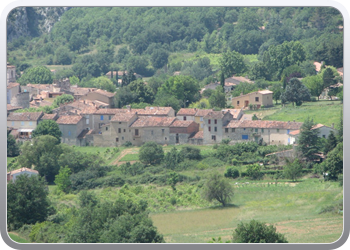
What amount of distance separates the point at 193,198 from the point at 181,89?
34.1 feet

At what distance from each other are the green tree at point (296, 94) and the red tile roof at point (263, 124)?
3088mm

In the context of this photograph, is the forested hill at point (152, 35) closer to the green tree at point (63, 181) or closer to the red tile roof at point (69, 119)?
the red tile roof at point (69, 119)

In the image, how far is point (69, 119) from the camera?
804 inches

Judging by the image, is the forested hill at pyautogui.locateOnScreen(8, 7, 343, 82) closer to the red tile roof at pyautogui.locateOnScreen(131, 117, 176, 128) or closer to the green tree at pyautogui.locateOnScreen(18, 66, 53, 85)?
the green tree at pyautogui.locateOnScreen(18, 66, 53, 85)

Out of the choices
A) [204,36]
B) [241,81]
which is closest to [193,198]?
[241,81]

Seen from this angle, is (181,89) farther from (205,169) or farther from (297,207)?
(297,207)

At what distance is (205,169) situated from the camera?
55.3ft

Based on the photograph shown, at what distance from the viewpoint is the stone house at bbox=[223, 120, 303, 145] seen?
1841 cm

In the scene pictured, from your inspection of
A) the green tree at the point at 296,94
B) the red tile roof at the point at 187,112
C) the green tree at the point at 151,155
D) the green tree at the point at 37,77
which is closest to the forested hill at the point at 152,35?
the green tree at the point at 37,77

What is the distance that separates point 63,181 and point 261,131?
19.2 feet

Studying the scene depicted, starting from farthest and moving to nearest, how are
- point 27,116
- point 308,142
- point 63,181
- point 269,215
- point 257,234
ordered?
1. point 27,116
2. point 308,142
3. point 63,181
4. point 269,215
5. point 257,234

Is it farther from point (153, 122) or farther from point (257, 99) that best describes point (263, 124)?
point (257, 99)

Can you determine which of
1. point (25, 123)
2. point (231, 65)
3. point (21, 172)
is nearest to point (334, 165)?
point (21, 172)

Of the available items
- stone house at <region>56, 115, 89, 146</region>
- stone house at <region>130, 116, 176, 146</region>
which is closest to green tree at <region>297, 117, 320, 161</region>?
stone house at <region>130, 116, 176, 146</region>
